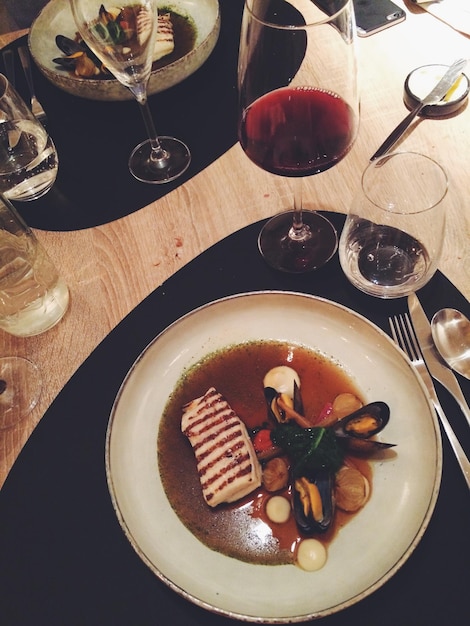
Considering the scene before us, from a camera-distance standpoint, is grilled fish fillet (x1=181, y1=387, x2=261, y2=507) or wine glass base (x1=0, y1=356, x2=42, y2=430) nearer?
grilled fish fillet (x1=181, y1=387, x2=261, y2=507)

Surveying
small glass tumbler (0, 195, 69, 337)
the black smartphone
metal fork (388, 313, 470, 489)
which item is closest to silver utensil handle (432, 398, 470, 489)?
metal fork (388, 313, 470, 489)

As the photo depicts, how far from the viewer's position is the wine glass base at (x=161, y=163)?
116 cm

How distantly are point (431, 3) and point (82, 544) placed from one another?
4.59 feet

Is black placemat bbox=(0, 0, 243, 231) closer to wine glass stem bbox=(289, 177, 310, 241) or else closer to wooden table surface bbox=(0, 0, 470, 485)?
wooden table surface bbox=(0, 0, 470, 485)

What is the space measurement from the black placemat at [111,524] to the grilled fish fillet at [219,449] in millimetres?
138

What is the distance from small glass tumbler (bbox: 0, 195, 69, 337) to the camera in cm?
96

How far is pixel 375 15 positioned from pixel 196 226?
0.74 m

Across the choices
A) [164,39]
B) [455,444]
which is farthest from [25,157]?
[455,444]

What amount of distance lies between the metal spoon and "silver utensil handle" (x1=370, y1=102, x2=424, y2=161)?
0.41 meters

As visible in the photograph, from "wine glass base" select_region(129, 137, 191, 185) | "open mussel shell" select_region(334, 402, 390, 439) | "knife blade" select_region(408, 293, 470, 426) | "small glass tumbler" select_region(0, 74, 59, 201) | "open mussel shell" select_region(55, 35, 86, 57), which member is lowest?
"knife blade" select_region(408, 293, 470, 426)

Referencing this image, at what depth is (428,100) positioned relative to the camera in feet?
3.71

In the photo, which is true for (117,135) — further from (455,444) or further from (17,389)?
(455,444)

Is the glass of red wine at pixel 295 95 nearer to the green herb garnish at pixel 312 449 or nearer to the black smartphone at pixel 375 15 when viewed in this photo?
the green herb garnish at pixel 312 449

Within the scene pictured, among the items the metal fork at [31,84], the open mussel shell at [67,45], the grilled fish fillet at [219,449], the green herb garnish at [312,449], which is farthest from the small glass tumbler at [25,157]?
the green herb garnish at [312,449]
